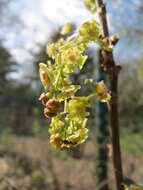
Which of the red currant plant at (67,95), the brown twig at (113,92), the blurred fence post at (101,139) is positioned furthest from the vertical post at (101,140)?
the red currant plant at (67,95)

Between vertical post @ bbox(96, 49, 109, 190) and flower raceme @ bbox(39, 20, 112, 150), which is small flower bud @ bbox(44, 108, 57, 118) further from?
vertical post @ bbox(96, 49, 109, 190)

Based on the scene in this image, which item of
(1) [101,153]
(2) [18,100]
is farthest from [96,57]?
(2) [18,100]

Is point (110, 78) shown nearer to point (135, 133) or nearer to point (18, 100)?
point (135, 133)

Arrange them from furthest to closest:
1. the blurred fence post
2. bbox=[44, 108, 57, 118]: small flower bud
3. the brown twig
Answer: the blurred fence post < the brown twig < bbox=[44, 108, 57, 118]: small flower bud

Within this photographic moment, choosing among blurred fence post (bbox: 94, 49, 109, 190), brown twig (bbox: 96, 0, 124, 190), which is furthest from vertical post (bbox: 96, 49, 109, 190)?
brown twig (bbox: 96, 0, 124, 190)

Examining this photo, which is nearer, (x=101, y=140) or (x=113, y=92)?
(x=113, y=92)

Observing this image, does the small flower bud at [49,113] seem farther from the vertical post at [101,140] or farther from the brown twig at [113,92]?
the vertical post at [101,140]

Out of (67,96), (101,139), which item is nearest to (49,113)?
(67,96)

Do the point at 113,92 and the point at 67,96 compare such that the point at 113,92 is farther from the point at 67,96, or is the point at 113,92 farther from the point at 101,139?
the point at 101,139
